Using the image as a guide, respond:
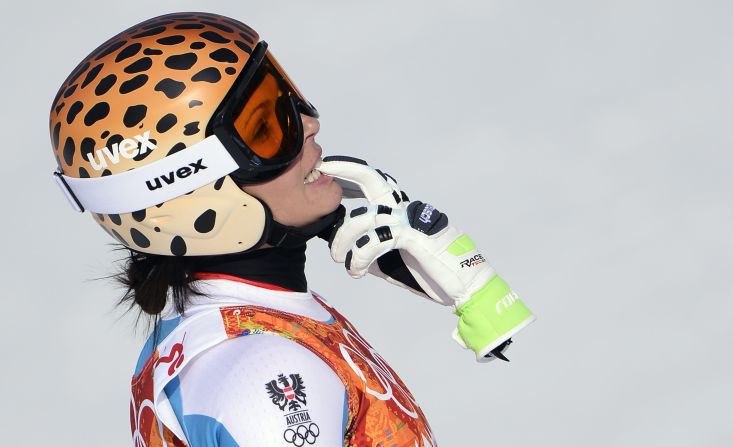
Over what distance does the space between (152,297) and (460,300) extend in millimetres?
880

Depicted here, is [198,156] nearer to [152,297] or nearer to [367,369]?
[152,297]

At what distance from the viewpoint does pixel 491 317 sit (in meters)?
3.65

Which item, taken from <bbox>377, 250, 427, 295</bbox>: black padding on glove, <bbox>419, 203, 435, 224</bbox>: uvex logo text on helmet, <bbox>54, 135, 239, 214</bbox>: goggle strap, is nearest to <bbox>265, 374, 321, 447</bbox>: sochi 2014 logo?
<bbox>54, 135, 239, 214</bbox>: goggle strap

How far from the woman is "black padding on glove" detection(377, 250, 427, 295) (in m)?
0.30

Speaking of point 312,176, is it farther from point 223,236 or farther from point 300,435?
point 300,435

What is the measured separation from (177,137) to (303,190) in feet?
1.28

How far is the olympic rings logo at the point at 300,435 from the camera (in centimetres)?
300

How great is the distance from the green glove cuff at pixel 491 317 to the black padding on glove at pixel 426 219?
22 cm

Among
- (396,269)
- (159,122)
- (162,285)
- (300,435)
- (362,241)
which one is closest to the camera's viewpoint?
(300,435)

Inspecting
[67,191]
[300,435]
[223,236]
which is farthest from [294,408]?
[67,191]

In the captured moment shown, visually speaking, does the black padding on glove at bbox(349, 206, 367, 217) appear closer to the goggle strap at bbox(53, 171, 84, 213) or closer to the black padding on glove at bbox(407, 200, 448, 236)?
the black padding on glove at bbox(407, 200, 448, 236)

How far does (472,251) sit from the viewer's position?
3.71m

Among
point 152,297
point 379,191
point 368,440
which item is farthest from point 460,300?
point 152,297

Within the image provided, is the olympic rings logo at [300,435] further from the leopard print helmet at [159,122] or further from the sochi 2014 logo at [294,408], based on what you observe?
the leopard print helmet at [159,122]
